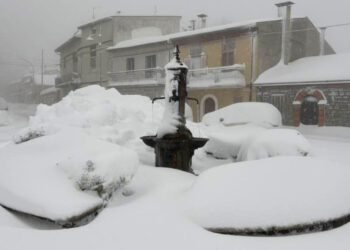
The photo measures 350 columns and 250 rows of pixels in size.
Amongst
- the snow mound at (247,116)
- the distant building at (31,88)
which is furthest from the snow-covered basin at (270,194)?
the distant building at (31,88)

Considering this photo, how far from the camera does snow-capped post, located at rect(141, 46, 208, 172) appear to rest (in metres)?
6.27

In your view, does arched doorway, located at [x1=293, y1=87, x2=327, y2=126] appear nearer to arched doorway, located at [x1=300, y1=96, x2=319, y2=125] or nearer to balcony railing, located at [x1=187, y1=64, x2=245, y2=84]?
arched doorway, located at [x1=300, y1=96, x2=319, y2=125]

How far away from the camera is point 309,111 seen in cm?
1889

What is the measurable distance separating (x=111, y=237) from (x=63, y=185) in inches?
42.6

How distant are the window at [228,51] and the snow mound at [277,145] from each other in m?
16.0

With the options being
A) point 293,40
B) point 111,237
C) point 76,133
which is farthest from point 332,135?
point 111,237

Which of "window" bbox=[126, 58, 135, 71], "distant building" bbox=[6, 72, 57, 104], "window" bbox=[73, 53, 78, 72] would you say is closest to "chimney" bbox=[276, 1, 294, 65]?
"window" bbox=[126, 58, 135, 71]

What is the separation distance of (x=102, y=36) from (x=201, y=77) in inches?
487

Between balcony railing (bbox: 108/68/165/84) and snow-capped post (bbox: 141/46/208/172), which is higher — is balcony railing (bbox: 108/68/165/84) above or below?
above

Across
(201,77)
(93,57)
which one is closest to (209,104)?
(201,77)

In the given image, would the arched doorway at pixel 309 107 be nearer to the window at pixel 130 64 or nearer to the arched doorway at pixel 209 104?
the arched doorway at pixel 209 104

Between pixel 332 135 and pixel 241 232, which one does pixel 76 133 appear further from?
pixel 332 135

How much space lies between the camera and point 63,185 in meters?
4.16

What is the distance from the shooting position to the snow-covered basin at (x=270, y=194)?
3588mm
